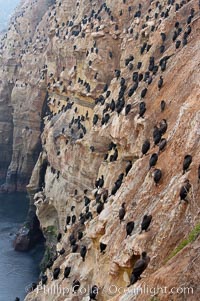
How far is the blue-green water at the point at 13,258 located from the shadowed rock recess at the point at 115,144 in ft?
15.4

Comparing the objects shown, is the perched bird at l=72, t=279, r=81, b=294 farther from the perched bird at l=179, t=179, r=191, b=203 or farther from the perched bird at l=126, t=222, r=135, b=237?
the perched bird at l=179, t=179, r=191, b=203

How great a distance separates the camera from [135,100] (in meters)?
39.8

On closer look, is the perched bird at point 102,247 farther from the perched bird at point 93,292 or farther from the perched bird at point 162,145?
the perched bird at point 162,145

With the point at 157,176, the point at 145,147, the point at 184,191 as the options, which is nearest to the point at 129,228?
the point at 157,176

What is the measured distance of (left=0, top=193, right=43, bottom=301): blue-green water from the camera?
56656 millimetres

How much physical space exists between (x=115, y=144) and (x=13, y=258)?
101 ft

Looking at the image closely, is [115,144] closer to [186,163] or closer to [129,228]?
[129,228]

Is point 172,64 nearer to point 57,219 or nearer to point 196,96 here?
point 196,96

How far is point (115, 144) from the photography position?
42.1m

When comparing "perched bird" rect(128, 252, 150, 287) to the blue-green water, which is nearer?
"perched bird" rect(128, 252, 150, 287)

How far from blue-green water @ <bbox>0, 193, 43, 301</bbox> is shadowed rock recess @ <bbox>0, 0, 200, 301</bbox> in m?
4.70

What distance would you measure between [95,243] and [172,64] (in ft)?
53.3

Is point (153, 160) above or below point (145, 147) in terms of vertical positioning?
above

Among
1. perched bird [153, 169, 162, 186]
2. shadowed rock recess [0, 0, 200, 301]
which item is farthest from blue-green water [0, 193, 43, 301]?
perched bird [153, 169, 162, 186]
